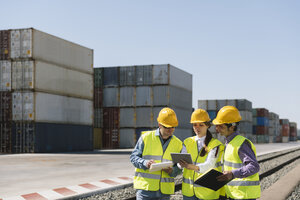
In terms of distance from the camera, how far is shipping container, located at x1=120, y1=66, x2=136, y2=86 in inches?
1640

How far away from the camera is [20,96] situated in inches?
1175

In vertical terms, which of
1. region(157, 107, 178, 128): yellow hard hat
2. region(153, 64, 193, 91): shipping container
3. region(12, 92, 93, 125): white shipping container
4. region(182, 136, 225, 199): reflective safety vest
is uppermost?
region(153, 64, 193, 91): shipping container

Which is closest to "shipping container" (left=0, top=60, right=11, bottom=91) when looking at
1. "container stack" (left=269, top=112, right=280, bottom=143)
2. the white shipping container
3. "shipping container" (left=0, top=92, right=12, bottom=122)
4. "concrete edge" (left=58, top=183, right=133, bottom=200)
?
"shipping container" (left=0, top=92, right=12, bottom=122)

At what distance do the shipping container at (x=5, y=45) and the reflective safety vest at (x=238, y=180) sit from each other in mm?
29007

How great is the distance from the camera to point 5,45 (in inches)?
1204

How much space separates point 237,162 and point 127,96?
3762 centimetres

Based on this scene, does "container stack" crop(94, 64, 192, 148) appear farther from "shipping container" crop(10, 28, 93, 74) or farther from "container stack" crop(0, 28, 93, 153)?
"container stack" crop(0, 28, 93, 153)

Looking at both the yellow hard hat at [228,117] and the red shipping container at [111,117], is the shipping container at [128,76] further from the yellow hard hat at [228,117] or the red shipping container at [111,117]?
the yellow hard hat at [228,117]

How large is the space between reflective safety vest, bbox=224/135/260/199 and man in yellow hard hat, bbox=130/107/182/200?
645mm

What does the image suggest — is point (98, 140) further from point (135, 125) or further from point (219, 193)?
point (219, 193)

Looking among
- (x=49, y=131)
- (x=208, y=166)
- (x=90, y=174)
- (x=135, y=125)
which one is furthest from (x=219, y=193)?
(x=135, y=125)

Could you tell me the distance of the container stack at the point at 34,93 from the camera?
1165 inches

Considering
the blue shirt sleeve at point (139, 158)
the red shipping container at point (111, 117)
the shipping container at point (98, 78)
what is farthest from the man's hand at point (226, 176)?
the shipping container at point (98, 78)

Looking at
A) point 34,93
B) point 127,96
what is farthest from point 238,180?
point 127,96
